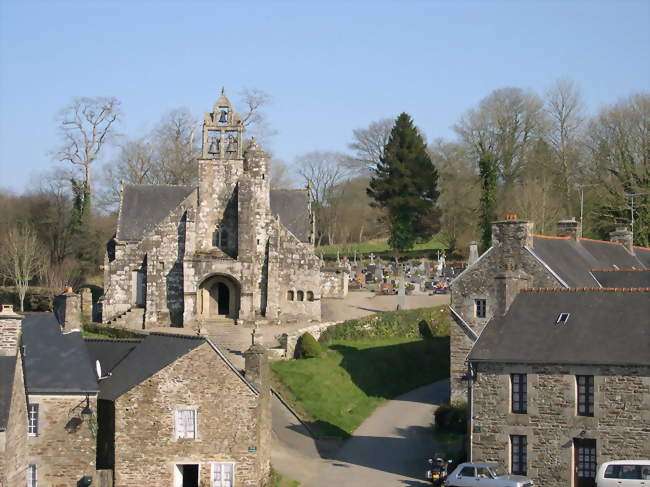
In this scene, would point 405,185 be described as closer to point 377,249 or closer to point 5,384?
point 377,249

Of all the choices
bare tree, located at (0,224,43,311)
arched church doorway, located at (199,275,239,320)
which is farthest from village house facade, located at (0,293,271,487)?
bare tree, located at (0,224,43,311)

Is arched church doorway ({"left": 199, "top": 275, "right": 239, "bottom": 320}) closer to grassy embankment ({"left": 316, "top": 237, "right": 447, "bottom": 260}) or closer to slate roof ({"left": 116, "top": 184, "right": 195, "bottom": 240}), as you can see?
slate roof ({"left": 116, "top": 184, "right": 195, "bottom": 240})

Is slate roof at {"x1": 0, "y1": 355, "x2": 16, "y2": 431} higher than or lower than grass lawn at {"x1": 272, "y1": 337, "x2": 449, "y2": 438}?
higher

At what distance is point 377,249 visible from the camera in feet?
314

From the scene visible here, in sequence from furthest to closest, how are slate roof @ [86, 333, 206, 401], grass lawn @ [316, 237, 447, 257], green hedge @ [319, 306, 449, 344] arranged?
grass lawn @ [316, 237, 447, 257], green hedge @ [319, 306, 449, 344], slate roof @ [86, 333, 206, 401]

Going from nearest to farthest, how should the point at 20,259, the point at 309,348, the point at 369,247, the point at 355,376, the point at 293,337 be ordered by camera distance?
the point at 355,376 < the point at 309,348 < the point at 293,337 < the point at 20,259 < the point at 369,247

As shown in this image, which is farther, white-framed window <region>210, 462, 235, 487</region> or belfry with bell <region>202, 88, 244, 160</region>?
belfry with bell <region>202, 88, 244, 160</region>

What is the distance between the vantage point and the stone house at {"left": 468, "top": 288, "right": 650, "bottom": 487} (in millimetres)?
33625

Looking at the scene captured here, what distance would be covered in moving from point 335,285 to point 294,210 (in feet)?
17.3

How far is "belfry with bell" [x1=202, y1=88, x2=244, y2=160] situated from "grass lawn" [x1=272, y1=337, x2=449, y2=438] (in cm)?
1303

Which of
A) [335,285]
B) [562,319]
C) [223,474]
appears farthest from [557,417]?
[335,285]

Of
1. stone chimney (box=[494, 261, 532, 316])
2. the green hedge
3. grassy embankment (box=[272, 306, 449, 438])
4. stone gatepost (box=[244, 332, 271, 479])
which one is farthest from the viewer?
the green hedge

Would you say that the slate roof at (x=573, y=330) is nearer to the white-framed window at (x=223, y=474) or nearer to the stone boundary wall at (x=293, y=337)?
the white-framed window at (x=223, y=474)

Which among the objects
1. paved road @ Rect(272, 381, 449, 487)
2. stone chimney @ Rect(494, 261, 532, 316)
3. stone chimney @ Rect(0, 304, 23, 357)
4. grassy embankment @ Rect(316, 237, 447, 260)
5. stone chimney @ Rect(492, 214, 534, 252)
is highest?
grassy embankment @ Rect(316, 237, 447, 260)
